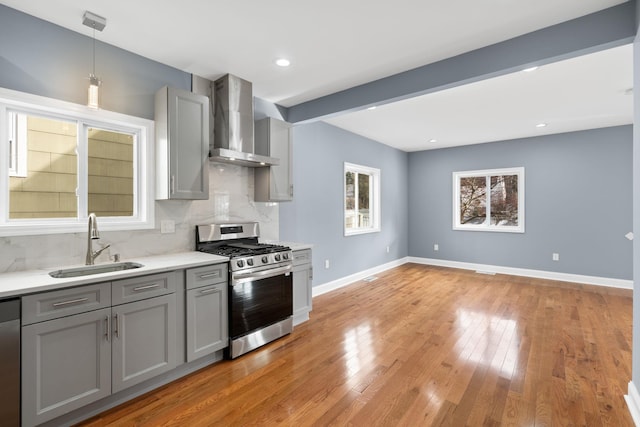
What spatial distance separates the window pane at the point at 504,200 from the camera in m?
6.18

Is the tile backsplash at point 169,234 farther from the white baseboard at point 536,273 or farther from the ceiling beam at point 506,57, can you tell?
the white baseboard at point 536,273

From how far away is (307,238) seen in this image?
4574 mm

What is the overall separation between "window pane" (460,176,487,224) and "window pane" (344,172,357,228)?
265 centimetres

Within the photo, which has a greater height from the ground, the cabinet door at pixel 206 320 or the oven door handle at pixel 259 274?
the oven door handle at pixel 259 274

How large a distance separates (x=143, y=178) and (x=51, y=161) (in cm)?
76

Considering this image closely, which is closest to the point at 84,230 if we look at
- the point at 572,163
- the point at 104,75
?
the point at 104,75

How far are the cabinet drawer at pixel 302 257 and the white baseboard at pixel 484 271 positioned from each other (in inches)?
47.3

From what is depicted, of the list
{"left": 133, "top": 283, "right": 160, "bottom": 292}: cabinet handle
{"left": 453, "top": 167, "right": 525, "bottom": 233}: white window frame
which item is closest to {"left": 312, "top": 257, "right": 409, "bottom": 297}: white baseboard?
{"left": 453, "top": 167, "right": 525, "bottom": 233}: white window frame

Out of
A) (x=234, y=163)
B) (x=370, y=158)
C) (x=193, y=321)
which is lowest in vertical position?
(x=193, y=321)

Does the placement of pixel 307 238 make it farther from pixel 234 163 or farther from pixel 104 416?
pixel 104 416

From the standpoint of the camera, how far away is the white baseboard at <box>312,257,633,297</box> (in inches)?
198

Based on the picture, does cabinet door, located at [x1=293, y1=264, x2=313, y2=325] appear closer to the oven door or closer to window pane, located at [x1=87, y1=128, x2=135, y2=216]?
the oven door

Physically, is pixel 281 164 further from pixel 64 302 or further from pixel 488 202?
pixel 488 202

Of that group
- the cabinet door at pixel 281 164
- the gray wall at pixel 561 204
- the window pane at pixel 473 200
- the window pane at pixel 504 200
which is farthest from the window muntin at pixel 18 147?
the window pane at pixel 504 200
